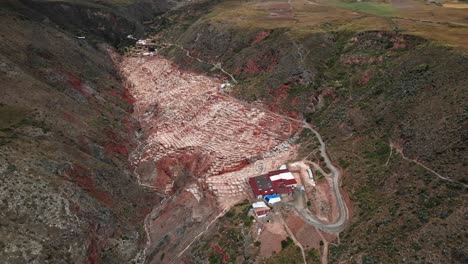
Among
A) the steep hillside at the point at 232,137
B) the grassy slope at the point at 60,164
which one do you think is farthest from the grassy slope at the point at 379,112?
the grassy slope at the point at 60,164

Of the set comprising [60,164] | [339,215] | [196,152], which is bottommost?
[196,152]

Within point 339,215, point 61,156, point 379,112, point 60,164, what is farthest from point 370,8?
point 60,164

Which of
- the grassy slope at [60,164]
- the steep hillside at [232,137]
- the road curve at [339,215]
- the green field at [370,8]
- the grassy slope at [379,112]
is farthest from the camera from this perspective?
the green field at [370,8]

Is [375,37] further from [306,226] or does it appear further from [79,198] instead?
[79,198]

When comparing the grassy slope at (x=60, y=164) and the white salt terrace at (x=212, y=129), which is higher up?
the grassy slope at (x=60, y=164)

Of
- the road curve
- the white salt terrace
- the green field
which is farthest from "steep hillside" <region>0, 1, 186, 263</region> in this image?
the green field

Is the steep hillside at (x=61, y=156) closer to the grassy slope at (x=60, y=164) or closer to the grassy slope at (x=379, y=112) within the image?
the grassy slope at (x=60, y=164)

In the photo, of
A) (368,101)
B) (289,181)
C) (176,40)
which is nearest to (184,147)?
(289,181)

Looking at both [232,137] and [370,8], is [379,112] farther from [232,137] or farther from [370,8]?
[370,8]

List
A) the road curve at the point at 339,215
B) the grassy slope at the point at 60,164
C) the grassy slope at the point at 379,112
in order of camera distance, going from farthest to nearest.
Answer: the road curve at the point at 339,215
the grassy slope at the point at 60,164
the grassy slope at the point at 379,112
